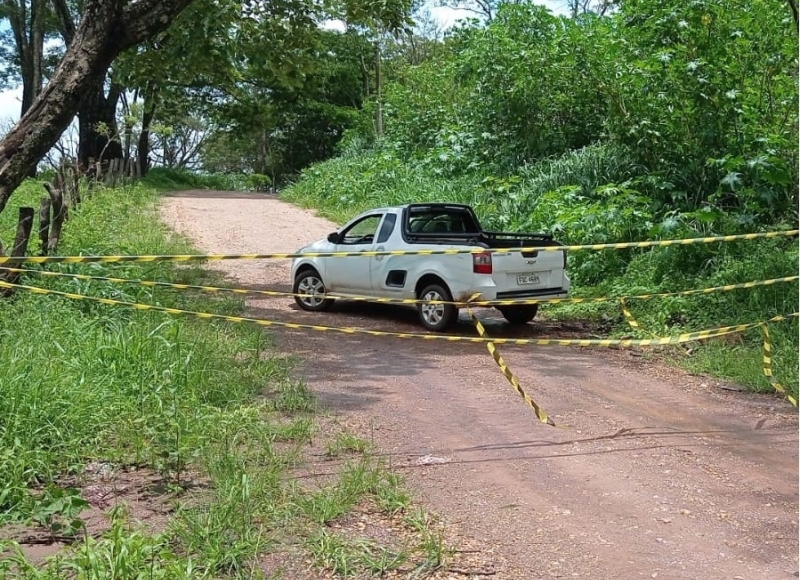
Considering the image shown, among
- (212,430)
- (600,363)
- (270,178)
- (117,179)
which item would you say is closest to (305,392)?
(212,430)

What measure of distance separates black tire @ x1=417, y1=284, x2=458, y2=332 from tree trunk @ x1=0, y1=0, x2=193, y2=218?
4.35 m

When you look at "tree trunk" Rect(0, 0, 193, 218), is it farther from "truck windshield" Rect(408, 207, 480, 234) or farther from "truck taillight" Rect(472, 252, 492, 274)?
"truck taillight" Rect(472, 252, 492, 274)

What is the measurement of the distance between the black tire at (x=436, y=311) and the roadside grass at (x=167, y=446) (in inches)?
84.0

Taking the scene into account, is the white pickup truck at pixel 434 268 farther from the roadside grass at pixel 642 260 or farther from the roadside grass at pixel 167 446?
the roadside grass at pixel 167 446

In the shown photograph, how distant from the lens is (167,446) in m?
5.08

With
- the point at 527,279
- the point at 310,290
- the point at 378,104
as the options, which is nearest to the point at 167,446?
the point at 527,279

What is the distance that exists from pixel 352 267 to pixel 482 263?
6.82 feet

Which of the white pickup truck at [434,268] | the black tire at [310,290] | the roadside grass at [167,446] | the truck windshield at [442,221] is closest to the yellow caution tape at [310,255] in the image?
the white pickup truck at [434,268]

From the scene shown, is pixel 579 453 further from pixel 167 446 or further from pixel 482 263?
pixel 482 263

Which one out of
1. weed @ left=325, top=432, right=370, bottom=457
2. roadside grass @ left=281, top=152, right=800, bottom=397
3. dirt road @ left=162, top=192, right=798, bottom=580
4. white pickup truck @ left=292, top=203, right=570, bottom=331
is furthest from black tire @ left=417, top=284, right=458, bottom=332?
weed @ left=325, top=432, right=370, bottom=457

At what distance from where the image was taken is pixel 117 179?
24.5m

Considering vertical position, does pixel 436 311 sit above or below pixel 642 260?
below

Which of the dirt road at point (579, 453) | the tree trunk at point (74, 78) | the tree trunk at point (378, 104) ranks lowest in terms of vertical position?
the dirt road at point (579, 453)

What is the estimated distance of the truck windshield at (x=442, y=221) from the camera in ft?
33.9
